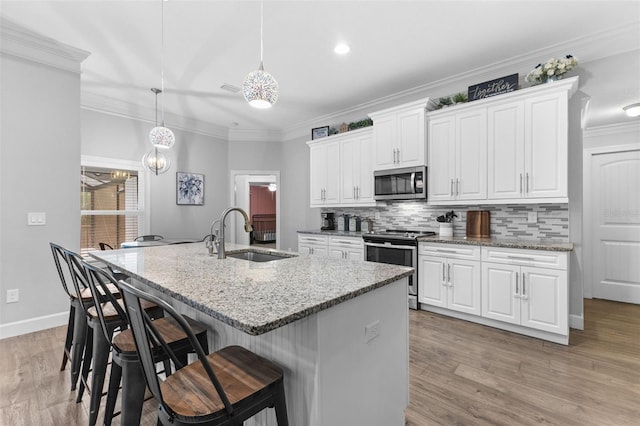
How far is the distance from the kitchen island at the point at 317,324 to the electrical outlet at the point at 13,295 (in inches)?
88.4

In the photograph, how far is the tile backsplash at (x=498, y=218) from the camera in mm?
3176

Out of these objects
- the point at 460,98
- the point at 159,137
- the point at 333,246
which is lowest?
the point at 333,246

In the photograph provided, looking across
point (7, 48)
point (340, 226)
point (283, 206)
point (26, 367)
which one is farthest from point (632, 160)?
point (7, 48)

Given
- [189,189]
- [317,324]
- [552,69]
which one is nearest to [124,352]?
[317,324]

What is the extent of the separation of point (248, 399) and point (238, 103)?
4546 millimetres

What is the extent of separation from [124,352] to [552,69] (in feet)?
13.1

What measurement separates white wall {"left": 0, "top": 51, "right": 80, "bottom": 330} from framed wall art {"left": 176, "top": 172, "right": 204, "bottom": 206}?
1.99 m

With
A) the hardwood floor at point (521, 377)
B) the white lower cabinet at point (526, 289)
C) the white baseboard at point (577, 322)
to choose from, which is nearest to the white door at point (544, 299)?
the white lower cabinet at point (526, 289)

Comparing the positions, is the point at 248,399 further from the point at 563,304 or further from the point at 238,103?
the point at 238,103

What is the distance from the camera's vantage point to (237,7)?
2.54m

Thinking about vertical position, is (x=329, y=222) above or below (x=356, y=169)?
below

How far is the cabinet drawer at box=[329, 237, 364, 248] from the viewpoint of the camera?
169 inches

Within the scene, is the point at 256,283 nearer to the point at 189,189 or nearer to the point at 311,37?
the point at 311,37

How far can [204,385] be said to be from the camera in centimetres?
108
